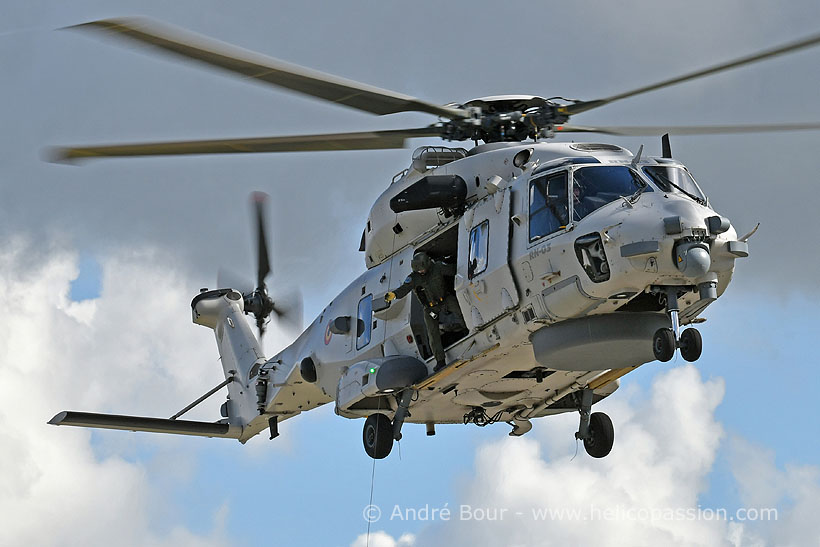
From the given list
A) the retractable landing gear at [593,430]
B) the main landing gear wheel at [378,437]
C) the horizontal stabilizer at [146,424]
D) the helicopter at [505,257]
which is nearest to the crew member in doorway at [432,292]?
the helicopter at [505,257]

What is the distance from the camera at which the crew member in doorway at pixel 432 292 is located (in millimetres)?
18609

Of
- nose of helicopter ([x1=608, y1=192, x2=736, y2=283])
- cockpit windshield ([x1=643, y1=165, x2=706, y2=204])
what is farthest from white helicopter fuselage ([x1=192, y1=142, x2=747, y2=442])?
cockpit windshield ([x1=643, y1=165, x2=706, y2=204])

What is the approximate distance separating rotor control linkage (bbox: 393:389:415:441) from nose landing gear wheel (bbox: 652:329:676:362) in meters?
4.50

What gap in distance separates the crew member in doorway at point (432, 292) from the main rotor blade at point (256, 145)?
1.77 metres

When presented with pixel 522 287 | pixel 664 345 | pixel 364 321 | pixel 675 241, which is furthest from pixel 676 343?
pixel 364 321

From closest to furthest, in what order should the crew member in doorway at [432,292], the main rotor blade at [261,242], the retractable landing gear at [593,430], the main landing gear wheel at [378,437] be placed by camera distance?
the crew member in doorway at [432,292] → the main landing gear wheel at [378,437] → the retractable landing gear at [593,430] → the main rotor blade at [261,242]

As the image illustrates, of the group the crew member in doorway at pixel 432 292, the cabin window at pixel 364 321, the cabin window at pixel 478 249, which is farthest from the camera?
the cabin window at pixel 364 321

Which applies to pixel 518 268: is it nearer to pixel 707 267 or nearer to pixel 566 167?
pixel 566 167

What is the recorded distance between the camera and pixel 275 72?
16.0m

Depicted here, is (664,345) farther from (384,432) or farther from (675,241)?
(384,432)

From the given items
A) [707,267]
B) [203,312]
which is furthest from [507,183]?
[203,312]

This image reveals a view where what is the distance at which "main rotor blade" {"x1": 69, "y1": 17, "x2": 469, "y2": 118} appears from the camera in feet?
48.4

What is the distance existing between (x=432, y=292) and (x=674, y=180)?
3.93 meters

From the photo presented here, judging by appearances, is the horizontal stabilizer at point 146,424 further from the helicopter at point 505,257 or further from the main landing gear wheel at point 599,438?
the main landing gear wheel at point 599,438
